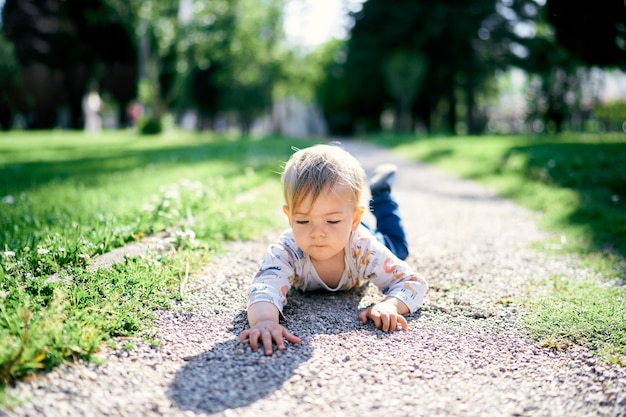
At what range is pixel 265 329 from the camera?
2193 mm

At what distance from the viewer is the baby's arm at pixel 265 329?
213 centimetres

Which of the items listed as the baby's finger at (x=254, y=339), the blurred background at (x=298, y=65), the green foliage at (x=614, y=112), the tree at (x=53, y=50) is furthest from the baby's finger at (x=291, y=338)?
the tree at (x=53, y=50)

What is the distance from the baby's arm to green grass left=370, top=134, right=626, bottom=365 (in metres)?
1.17

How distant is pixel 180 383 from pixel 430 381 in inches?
37.1

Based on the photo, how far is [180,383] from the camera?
185 centimetres

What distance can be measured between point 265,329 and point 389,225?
1.54m

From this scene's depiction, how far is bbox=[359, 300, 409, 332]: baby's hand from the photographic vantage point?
93.7 inches

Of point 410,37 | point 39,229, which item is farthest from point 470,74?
point 39,229

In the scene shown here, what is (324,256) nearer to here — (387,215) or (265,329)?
(265,329)

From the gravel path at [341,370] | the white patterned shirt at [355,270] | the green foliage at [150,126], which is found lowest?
the gravel path at [341,370]

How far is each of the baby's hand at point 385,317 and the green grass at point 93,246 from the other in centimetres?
100

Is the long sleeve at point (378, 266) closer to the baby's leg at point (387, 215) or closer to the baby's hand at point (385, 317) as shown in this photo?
the baby's hand at point (385, 317)

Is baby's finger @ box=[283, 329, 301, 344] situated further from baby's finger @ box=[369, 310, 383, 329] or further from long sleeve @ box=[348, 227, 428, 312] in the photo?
long sleeve @ box=[348, 227, 428, 312]

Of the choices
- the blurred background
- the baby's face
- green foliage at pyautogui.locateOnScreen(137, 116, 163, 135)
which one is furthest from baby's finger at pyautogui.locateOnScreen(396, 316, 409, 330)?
green foliage at pyautogui.locateOnScreen(137, 116, 163, 135)
